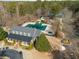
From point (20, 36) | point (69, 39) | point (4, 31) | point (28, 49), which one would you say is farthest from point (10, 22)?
point (69, 39)

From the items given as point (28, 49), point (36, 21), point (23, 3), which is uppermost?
point (23, 3)

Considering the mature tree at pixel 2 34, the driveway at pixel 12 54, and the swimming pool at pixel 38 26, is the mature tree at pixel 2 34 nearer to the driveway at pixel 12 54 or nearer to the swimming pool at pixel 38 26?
the driveway at pixel 12 54

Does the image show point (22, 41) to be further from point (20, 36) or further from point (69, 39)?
point (69, 39)

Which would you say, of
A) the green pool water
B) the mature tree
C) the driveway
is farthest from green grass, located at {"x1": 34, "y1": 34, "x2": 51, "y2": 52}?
the mature tree

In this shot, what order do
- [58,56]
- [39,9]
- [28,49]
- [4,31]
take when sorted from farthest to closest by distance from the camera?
[39,9] → [4,31] → [28,49] → [58,56]

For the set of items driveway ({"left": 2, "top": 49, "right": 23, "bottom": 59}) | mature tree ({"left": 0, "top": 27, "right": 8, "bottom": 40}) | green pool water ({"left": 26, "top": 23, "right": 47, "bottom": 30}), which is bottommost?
driveway ({"left": 2, "top": 49, "right": 23, "bottom": 59})

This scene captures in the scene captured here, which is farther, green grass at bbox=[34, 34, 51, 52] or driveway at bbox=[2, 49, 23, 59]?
green grass at bbox=[34, 34, 51, 52]

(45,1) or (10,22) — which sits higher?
(45,1)

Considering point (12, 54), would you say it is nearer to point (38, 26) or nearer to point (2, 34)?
point (2, 34)

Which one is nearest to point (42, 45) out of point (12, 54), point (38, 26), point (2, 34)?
point (12, 54)

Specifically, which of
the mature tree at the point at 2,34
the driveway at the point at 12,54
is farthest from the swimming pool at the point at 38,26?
the driveway at the point at 12,54

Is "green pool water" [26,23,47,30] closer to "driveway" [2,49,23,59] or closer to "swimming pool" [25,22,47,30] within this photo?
"swimming pool" [25,22,47,30]
